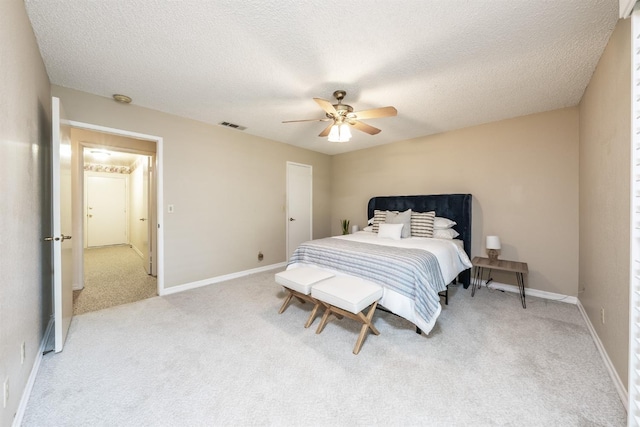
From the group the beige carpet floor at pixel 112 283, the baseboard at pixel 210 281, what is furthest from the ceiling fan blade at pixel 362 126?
the beige carpet floor at pixel 112 283

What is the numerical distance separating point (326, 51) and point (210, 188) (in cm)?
266

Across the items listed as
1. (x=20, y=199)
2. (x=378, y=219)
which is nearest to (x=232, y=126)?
(x=20, y=199)

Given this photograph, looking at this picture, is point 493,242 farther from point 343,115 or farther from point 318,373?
point 318,373

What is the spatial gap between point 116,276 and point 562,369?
5831mm

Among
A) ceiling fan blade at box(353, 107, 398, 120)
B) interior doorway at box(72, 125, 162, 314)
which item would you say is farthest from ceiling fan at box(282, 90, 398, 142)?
interior doorway at box(72, 125, 162, 314)

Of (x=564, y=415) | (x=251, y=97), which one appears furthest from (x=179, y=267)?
(x=564, y=415)

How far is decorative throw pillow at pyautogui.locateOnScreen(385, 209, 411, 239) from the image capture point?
3.67 meters

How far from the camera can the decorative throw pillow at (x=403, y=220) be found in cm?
367

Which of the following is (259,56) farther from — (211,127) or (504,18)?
(211,127)

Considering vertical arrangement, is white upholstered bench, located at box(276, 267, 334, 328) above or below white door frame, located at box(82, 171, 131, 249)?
below

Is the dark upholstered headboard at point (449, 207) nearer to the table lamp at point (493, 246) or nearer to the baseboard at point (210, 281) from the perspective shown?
the table lamp at point (493, 246)

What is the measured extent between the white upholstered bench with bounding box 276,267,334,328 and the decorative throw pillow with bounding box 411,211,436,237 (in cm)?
171

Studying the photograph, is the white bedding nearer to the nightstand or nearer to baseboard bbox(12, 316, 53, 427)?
the nightstand

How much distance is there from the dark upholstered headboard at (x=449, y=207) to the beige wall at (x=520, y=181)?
A: 0.60 feet
